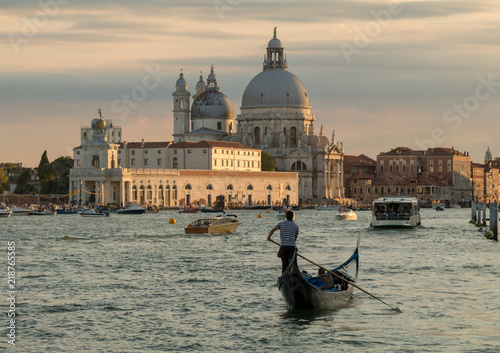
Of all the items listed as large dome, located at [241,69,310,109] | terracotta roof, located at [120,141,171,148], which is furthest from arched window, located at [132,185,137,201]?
large dome, located at [241,69,310,109]

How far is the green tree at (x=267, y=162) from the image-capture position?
438 feet

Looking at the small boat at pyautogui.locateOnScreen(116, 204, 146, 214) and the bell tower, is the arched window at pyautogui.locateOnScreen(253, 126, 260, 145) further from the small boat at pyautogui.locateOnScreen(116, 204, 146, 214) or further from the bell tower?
the small boat at pyautogui.locateOnScreen(116, 204, 146, 214)

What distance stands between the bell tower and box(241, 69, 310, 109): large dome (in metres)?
7.92

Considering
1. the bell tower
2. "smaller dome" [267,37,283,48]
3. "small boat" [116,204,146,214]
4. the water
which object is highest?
"smaller dome" [267,37,283,48]

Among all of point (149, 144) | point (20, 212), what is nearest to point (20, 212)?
point (20, 212)

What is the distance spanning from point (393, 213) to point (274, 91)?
86.4m

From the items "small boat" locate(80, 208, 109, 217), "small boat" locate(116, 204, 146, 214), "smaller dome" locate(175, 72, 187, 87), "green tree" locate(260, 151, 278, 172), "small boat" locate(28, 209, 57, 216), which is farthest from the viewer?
"smaller dome" locate(175, 72, 187, 87)

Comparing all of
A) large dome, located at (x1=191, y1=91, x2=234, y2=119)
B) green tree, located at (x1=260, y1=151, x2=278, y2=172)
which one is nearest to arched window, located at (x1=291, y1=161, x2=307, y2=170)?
green tree, located at (x1=260, y1=151, x2=278, y2=172)

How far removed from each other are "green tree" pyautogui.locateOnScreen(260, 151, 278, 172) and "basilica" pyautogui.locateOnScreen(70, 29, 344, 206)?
1.21 meters

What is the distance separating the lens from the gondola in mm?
20406

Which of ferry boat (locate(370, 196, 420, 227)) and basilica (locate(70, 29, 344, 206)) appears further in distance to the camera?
basilica (locate(70, 29, 344, 206))

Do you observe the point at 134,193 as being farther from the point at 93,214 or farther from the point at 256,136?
the point at 256,136

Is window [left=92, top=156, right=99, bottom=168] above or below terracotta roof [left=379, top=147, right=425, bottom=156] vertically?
below

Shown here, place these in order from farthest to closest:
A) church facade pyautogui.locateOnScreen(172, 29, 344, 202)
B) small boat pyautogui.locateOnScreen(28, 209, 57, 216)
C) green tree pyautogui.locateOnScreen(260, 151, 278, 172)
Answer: church facade pyautogui.locateOnScreen(172, 29, 344, 202) < green tree pyautogui.locateOnScreen(260, 151, 278, 172) < small boat pyautogui.locateOnScreen(28, 209, 57, 216)
